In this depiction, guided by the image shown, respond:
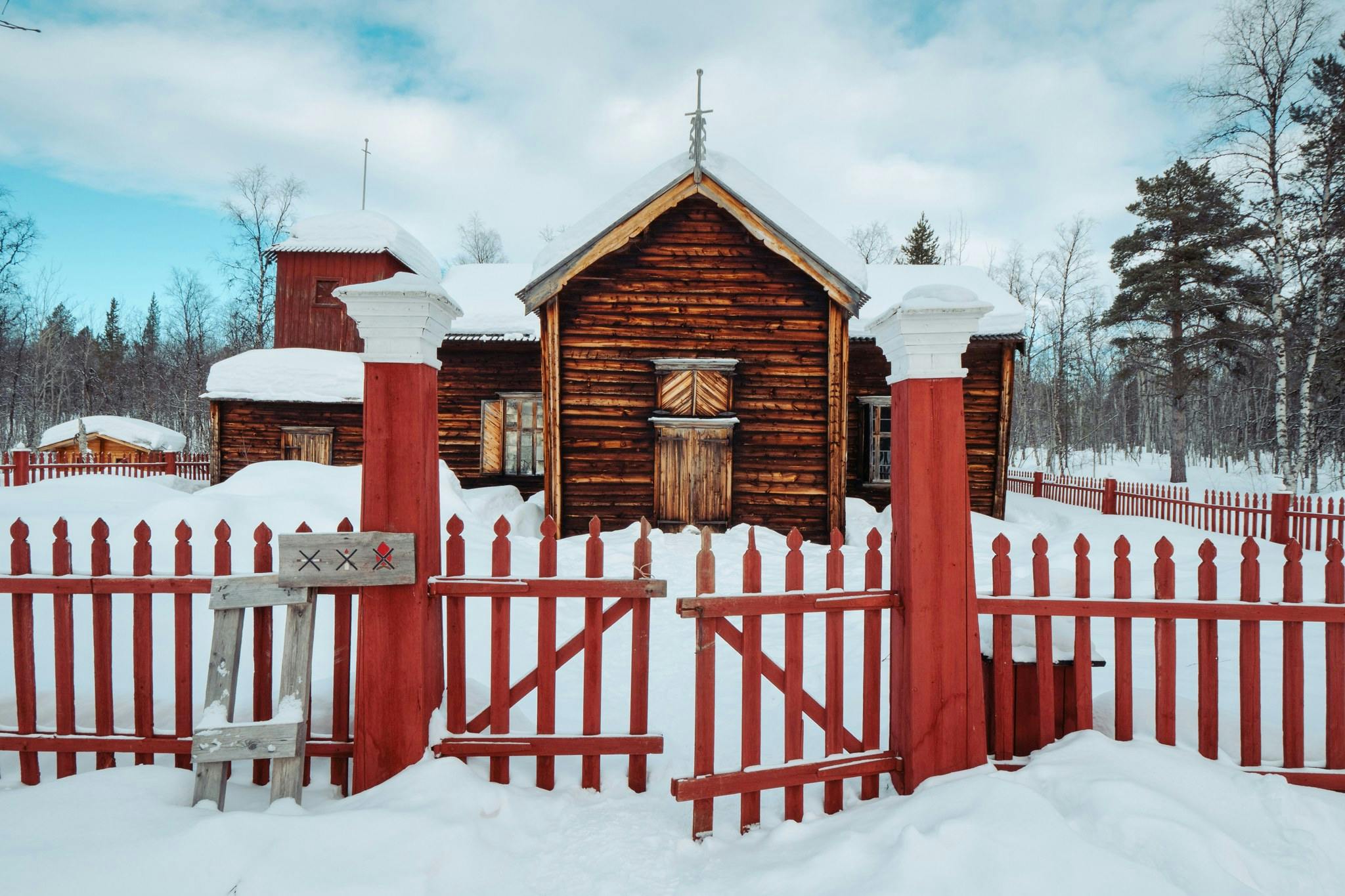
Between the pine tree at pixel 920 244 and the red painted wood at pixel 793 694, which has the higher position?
the pine tree at pixel 920 244

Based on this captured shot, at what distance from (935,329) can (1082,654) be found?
165 centimetres

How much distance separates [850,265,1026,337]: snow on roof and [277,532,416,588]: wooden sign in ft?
36.4

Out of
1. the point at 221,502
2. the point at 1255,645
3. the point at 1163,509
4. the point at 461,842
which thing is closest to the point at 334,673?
the point at 461,842

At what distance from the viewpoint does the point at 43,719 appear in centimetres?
326

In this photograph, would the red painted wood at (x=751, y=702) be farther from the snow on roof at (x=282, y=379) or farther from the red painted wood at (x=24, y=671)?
the snow on roof at (x=282, y=379)

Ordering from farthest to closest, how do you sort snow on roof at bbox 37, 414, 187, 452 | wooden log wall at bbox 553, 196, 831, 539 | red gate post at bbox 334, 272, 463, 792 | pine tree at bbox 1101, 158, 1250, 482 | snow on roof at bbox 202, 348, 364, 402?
snow on roof at bbox 37, 414, 187, 452, pine tree at bbox 1101, 158, 1250, 482, snow on roof at bbox 202, 348, 364, 402, wooden log wall at bbox 553, 196, 831, 539, red gate post at bbox 334, 272, 463, 792

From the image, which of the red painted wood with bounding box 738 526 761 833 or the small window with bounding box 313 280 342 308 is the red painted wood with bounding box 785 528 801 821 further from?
the small window with bounding box 313 280 342 308

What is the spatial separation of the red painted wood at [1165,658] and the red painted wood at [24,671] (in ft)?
17.4

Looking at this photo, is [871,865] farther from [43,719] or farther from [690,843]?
[43,719]

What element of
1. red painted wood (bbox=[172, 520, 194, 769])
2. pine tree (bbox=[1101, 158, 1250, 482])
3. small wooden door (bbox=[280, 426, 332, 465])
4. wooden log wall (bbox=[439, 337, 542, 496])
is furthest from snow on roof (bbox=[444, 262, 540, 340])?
pine tree (bbox=[1101, 158, 1250, 482])

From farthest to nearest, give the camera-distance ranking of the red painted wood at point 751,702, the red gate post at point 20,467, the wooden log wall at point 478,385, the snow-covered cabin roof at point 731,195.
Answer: the red gate post at point 20,467 < the wooden log wall at point 478,385 < the snow-covered cabin roof at point 731,195 < the red painted wood at point 751,702

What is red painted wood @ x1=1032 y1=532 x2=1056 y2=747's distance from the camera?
2.81 meters

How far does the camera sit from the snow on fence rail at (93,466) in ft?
46.5

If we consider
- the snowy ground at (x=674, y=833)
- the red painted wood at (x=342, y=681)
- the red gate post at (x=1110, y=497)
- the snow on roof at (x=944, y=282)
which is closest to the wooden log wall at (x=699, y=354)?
the snow on roof at (x=944, y=282)
